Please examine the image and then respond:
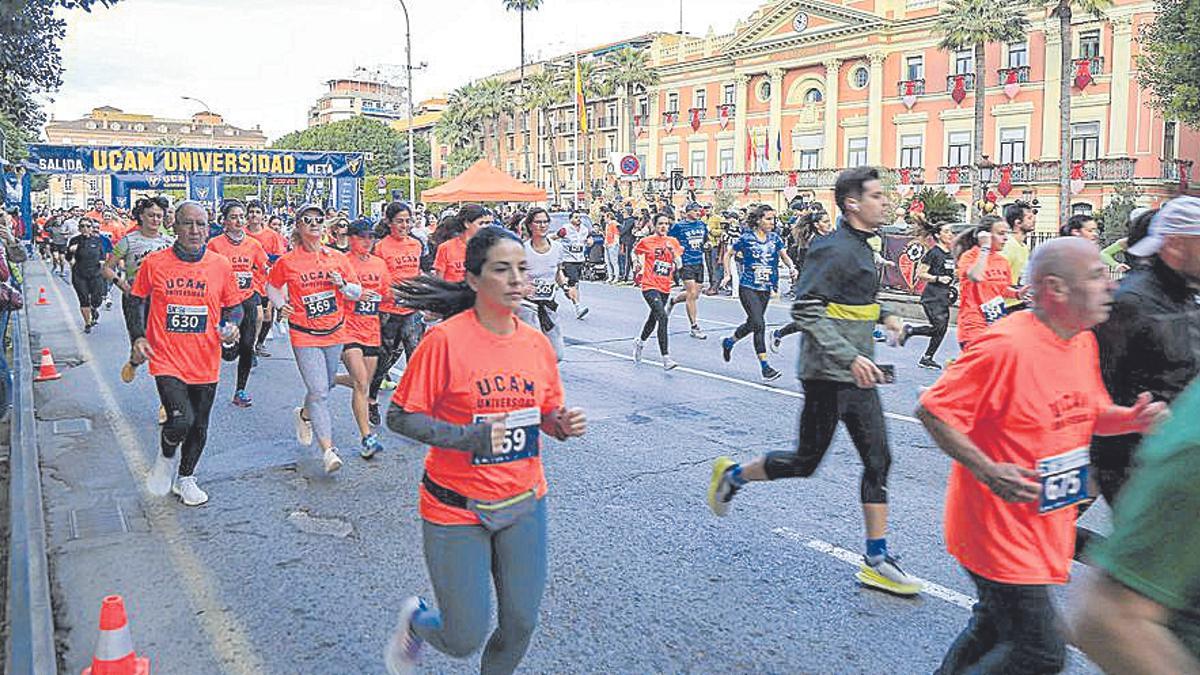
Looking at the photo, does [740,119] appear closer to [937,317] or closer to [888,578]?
[937,317]

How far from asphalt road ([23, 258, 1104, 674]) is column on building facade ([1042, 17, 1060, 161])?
1614 inches

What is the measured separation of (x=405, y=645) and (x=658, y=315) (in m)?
8.75

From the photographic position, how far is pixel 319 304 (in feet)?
24.8

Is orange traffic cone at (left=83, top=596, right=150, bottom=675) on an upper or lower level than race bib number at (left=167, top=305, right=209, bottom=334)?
lower

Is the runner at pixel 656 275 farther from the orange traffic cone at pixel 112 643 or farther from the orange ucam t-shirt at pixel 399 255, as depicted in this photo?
the orange traffic cone at pixel 112 643

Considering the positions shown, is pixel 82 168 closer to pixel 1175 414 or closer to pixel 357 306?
pixel 357 306

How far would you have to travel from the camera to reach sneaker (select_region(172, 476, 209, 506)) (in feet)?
21.7

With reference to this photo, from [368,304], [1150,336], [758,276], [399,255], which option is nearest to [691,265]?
[758,276]

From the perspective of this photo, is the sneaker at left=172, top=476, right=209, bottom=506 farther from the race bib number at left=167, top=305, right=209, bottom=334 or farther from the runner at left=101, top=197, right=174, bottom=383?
the runner at left=101, top=197, right=174, bottom=383

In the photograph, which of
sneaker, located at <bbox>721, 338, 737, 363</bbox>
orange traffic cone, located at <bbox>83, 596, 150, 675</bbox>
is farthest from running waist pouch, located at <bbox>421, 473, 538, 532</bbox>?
sneaker, located at <bbox>721, 338, 737, 363</bbox>

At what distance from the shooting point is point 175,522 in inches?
247

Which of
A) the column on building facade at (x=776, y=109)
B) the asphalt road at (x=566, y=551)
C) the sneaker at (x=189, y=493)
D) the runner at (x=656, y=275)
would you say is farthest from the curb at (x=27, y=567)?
the column on building facade at (x=776, y=109)

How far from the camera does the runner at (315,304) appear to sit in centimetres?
740

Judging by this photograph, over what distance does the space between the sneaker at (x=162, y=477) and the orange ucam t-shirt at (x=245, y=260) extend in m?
3.98
